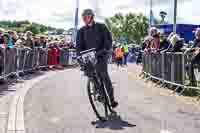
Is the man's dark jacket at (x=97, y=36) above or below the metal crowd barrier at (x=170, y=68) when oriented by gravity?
above

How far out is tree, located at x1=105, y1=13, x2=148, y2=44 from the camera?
10025 cm

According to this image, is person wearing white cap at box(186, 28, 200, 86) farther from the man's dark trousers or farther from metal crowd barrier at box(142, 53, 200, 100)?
the man's dark trousers

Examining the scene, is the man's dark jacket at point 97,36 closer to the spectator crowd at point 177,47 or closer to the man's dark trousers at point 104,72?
the man's dark trousers at point 104,72

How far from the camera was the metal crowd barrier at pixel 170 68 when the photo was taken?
13.6 meters

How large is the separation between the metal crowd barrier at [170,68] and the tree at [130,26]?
80.9 metres

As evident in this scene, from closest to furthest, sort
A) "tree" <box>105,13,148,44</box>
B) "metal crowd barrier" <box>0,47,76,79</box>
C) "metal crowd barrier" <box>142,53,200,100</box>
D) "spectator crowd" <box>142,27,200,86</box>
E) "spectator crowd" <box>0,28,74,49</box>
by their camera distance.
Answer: "spectator crowd" <box>142,27,200,86</box> < "metal crowd barrier" <box>142,53,200,100</box> < "metal crowd barrier" <box>0,47,76,79</box> < "spectator crowd" <box>0,28,74,49</box> < "tree" <box>105,13,148,44</box>

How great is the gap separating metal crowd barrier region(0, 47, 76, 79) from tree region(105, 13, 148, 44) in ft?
243

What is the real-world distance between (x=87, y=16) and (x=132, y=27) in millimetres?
93465

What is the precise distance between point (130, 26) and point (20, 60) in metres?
83.7

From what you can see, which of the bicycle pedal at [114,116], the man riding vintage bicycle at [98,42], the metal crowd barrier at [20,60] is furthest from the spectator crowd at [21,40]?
the bicycle pedal at [114,116]

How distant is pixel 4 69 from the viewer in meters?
16.0

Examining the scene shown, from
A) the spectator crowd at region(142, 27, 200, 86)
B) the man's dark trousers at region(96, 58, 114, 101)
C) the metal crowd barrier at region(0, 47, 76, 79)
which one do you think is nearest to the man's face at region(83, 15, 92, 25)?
the man's dark trousers at region(96, 58, 114, 101)

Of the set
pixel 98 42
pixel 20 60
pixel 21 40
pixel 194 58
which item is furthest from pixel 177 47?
pixel 21 40

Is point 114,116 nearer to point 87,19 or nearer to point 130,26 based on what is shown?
point 87,19
